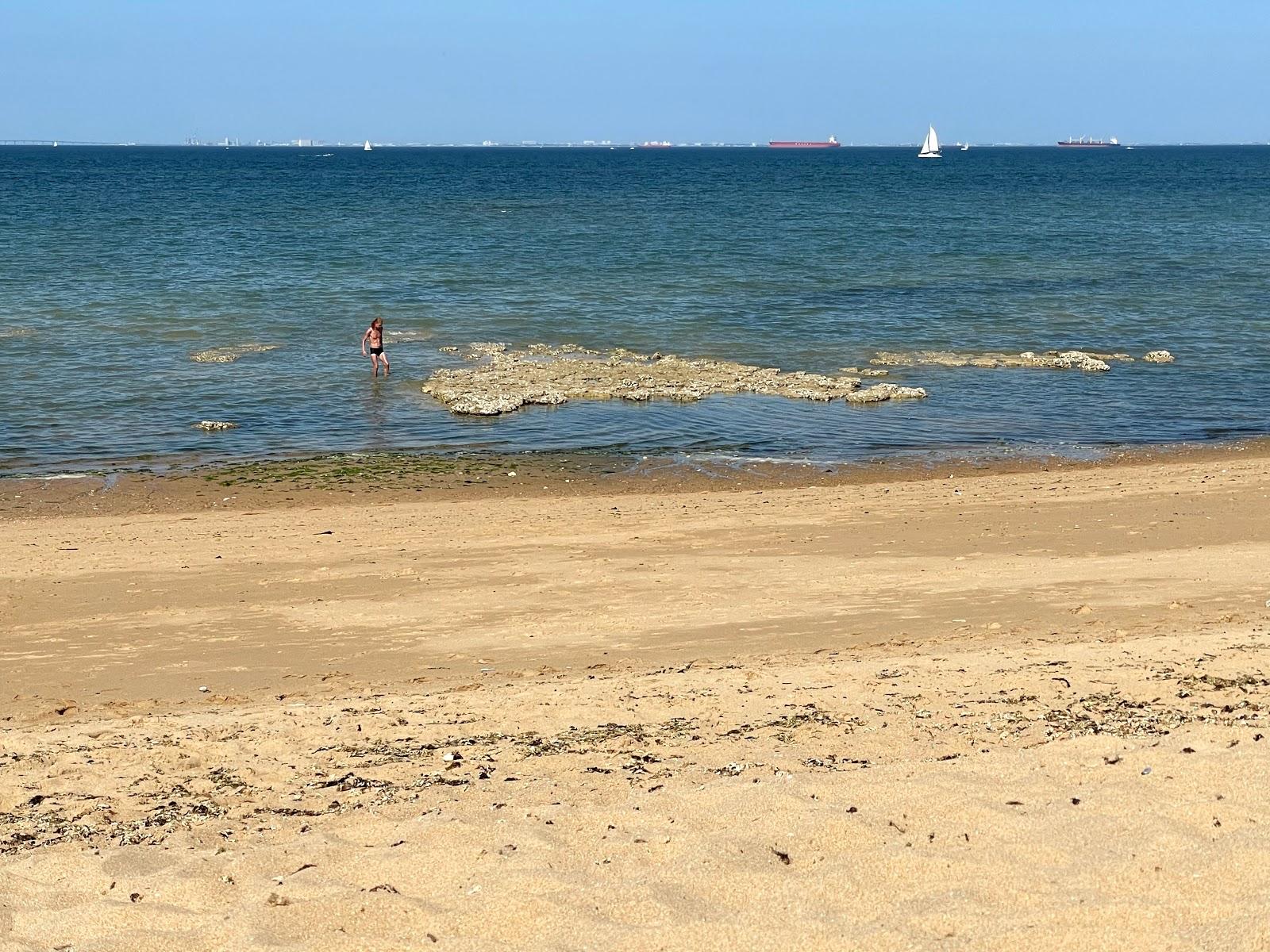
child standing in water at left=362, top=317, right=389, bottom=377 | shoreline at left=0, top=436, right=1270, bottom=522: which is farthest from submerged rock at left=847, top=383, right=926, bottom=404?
child standing in water at left=362, top=317, right=389, bottom=377

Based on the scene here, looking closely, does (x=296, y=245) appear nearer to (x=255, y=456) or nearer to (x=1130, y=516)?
(x=255, y=456)

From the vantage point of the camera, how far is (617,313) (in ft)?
111

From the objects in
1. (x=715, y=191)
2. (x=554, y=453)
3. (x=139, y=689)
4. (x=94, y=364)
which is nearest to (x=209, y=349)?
(x=94, y=364)

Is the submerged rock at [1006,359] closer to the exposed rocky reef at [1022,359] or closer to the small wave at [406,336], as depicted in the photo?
the exposed rocky reef at [1022,359]

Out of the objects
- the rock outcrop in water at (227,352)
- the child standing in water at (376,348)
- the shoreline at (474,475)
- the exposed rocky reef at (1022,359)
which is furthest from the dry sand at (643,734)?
the rock outcrop in water at (227,352)

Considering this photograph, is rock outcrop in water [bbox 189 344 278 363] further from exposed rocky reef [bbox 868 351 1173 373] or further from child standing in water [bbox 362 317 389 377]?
exposed rocky reef [bbox 868 351 1173 373]

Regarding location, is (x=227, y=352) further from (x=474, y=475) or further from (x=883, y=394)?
(x=883, y=394)

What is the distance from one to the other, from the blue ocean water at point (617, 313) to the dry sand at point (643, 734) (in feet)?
21.9

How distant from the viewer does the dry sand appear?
5.32 m

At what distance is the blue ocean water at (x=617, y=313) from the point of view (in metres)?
21.2

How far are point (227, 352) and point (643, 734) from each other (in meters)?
22.6

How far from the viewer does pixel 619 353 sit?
27953mm

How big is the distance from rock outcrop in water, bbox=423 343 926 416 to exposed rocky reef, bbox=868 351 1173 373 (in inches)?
112

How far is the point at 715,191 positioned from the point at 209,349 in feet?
223
